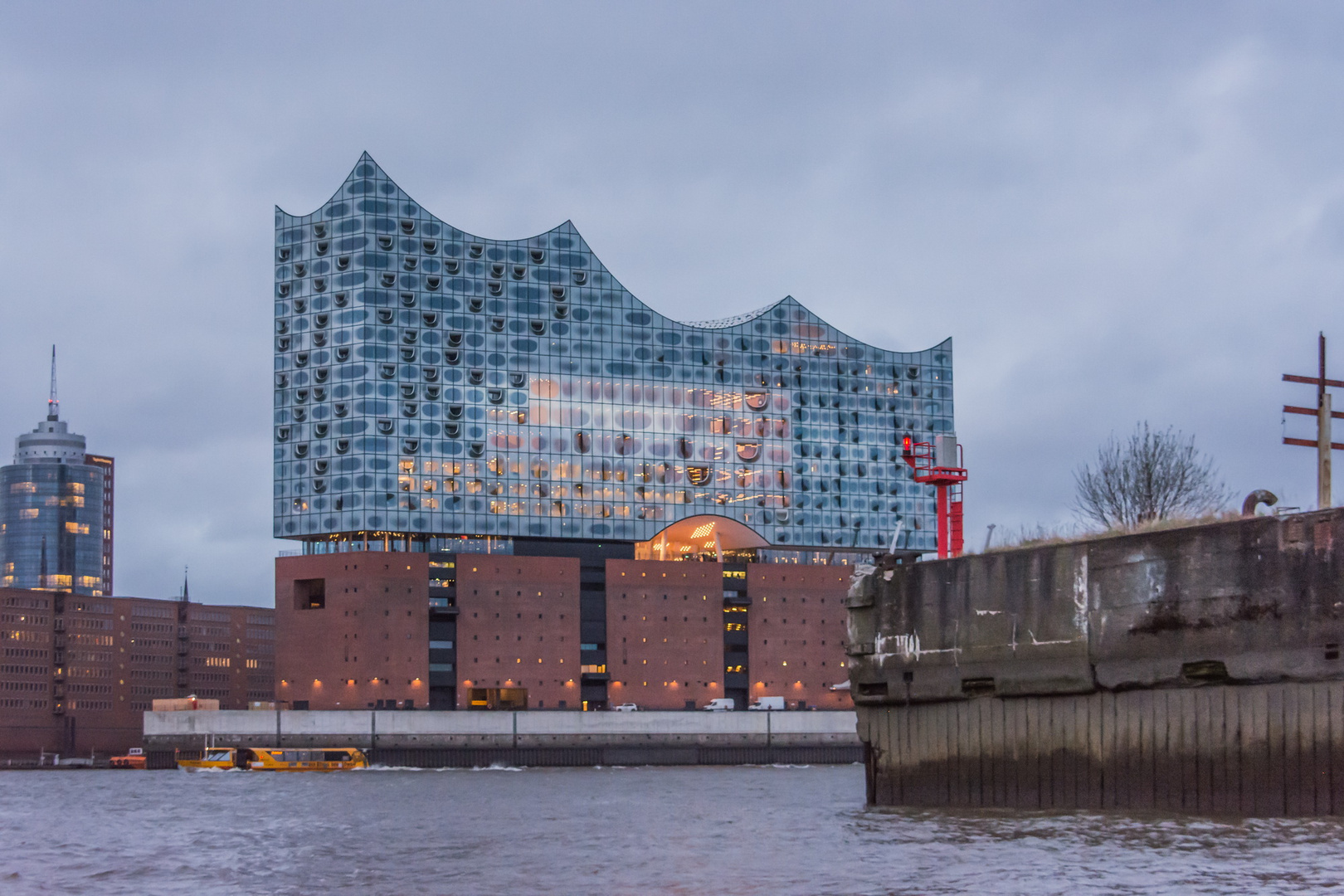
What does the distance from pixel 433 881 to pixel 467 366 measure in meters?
119

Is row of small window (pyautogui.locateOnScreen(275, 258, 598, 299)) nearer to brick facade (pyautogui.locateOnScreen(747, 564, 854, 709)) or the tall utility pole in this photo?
brick facade (pyautogui.locateOnScreen(747, 564, 854, 709))

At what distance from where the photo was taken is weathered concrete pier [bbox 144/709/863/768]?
14312cm

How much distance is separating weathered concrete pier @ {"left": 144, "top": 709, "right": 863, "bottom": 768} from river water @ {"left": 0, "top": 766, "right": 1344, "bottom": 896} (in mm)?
70579

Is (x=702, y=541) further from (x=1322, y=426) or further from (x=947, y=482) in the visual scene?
(x=1322, y=426)

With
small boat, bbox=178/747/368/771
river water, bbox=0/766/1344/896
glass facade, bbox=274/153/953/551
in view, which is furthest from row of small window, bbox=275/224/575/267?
river water, bbox=0/766/1344/896

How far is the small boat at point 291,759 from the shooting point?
13638 centimetres

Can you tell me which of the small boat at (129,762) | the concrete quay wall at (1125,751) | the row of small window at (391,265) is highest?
the row of small window at (391,265)

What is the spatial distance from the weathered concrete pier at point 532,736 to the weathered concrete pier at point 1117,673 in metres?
102

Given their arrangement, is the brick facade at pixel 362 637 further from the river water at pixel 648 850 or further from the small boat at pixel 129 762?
the river water at pixel 648 850

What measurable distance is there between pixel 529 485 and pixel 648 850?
113428 mm

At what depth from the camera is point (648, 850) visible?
140 feet

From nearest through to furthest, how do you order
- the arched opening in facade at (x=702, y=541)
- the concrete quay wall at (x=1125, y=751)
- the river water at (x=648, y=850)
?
1. the river water at (x=648, y=850)
2. the concrete quay wall at (x=1125, y=751)
3. the arched opening in facade at (x=702, y=541)

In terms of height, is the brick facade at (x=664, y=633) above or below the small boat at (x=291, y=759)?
above

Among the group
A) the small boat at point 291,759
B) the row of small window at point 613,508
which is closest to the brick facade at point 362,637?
the small boat at point 291,759
